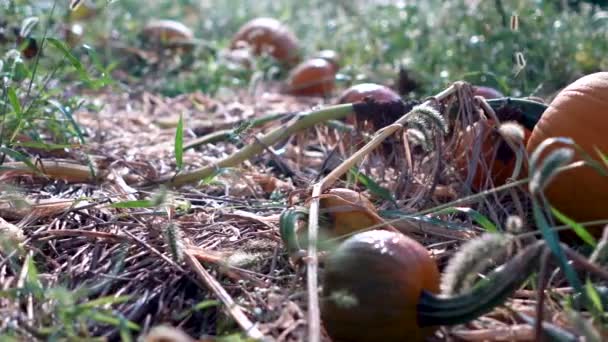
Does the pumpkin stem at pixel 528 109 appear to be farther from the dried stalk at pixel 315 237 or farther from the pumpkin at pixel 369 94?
the pumpkin at pixel 369 94

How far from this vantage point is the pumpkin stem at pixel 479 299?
1.57m

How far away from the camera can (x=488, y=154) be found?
8.49 ft

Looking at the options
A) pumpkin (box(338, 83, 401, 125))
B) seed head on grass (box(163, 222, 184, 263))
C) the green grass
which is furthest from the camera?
the green grass

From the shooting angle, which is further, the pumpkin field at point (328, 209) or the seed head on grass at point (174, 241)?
the seed head on grass at point (174, 241)

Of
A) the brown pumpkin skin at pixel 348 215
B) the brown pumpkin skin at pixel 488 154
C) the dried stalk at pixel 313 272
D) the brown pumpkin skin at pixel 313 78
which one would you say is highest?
the dried stalk at pixel 313 272

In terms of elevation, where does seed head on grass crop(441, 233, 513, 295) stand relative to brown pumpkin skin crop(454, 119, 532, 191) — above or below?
above

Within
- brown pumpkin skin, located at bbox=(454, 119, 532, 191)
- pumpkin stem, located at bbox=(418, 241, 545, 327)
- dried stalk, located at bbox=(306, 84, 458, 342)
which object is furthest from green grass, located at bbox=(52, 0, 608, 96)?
pumpkin stem, located at bbox=(418, 241, 545, 327)

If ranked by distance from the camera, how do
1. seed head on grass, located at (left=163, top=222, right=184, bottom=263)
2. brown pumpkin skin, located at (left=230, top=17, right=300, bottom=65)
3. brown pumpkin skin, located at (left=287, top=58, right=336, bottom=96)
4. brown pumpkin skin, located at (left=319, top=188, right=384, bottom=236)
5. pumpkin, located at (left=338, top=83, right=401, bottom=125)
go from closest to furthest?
seed head on grass, located at (left=163, top=222, right=184, bottom=263)
brown pumpkin skin, located at (left=319, top=188, right=384, bottom=236)
pumpkin, located at (left=338, top=83, right=401, bottom=125)
brown pumpkin skin, located at (left=287, top=58, right=336, bottom=96)
brown pumpkin skin, located at (left=230, top=17, right=300, bottom=65)

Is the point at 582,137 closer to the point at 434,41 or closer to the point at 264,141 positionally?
the point at 264,141

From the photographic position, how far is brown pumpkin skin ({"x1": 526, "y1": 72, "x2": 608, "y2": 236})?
224cm

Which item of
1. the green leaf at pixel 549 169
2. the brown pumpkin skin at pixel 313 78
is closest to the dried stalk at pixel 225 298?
the green leaf at pixel 549 169

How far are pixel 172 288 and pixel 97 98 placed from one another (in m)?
2.89

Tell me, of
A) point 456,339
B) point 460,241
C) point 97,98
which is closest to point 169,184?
point 460,241

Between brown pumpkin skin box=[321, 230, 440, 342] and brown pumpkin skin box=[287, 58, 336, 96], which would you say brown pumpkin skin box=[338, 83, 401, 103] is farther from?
brown pumpkin skin box=[287, 58, 336, 96]
